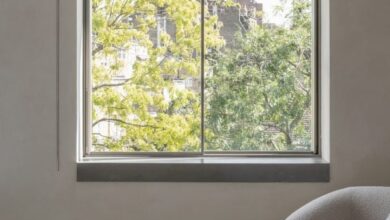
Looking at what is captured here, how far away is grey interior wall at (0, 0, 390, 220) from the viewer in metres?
2.42

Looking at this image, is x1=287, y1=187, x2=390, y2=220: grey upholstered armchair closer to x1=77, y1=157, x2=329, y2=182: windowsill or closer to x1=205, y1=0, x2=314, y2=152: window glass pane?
x1=77, y1=157, x2=329, y2=182: windowsill

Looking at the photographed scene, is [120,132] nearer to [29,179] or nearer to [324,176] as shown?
[29,179]

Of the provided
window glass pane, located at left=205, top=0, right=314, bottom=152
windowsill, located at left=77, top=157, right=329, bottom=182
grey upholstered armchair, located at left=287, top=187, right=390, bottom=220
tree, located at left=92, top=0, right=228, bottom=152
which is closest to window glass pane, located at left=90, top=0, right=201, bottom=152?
tree, located at left=92, top=0, right=228, bottom=152

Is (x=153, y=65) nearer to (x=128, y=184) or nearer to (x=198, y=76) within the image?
(x=198, y=76)

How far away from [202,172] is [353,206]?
0.76 m

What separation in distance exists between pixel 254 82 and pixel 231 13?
1.33 feet

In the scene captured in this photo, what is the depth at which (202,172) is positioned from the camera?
2416 millimetres

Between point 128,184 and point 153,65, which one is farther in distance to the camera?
point 153,65

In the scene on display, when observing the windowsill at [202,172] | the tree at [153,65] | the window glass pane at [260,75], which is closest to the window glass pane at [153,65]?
the tree at [153,65]

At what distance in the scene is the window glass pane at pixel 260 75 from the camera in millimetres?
2627

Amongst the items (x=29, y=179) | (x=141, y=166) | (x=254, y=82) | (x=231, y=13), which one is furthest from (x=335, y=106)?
(x=29, y=179)

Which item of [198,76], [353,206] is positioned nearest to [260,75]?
[198,76]

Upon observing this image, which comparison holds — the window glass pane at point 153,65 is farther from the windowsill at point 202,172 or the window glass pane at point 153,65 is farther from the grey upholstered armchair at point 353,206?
the grey upholstered armchair at point 353,206

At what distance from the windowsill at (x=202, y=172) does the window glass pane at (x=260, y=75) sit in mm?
239
